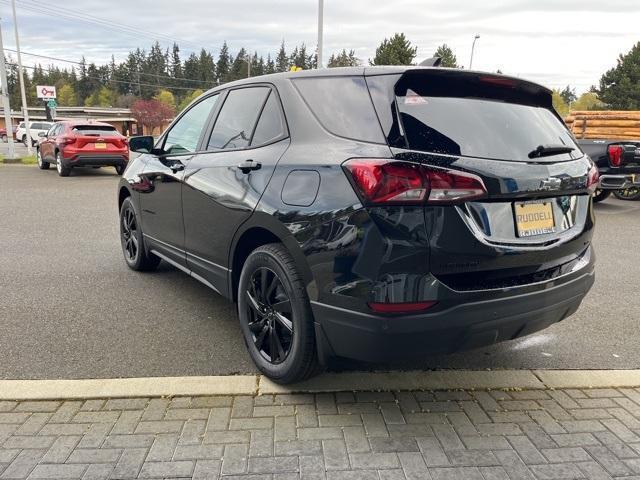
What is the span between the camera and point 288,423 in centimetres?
270

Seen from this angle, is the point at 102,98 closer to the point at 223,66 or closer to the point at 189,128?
the point at 223,66

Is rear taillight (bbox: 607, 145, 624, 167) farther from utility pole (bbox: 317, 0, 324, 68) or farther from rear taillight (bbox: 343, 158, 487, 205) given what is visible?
utility pole (bbox: 317, 0, 324, 68)

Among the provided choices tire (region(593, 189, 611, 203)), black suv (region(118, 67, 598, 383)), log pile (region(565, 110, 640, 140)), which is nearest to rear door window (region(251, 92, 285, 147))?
black suv (region(118, 67, 598, 383))

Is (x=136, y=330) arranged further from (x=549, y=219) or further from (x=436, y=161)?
(x=549, y=219)

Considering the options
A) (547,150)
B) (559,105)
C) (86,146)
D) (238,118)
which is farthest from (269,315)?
(559,105)

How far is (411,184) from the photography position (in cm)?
232

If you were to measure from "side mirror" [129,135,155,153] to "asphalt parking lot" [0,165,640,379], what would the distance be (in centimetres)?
125

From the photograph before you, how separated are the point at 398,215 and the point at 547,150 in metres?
1.06

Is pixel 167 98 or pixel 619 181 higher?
pixel 167 98

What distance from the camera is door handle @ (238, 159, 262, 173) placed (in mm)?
3043

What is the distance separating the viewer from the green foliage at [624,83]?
5853 centimetres

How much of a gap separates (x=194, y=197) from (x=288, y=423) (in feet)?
5.91

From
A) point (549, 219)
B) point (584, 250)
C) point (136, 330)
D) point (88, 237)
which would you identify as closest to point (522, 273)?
point (549, 219)

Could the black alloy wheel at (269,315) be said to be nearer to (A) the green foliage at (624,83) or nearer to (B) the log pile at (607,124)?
(B) the log pile at (607,124)
